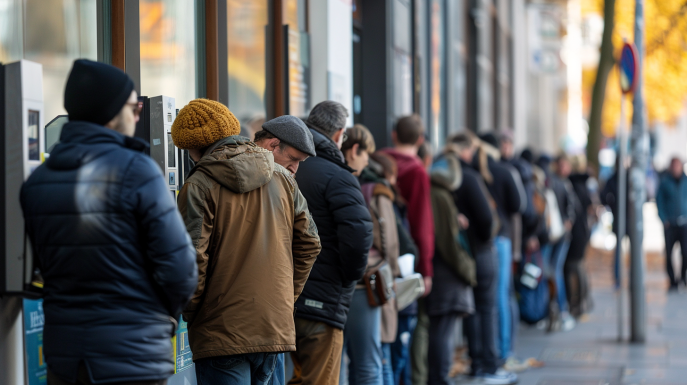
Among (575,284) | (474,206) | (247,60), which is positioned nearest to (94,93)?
(247,60)

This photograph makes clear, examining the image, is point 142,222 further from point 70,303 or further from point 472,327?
point 472,327

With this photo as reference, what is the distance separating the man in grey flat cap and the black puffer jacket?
273mm

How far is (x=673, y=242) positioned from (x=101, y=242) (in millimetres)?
12181

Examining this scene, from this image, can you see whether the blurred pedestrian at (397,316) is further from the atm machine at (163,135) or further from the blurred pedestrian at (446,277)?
the atm machine at (163,135)

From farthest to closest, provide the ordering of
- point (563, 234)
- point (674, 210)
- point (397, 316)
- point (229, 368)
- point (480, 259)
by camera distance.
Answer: point (674, 210) → point (563, 234) → point (480, 259) → point (397, 316) → point (229, 368)

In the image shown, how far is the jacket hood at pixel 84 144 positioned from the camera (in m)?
2.77

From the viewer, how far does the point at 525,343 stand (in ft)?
30.3

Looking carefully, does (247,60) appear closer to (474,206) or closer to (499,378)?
(474,206)

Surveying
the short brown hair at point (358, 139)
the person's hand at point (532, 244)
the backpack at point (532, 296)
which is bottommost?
the backpack at point (532, 296)

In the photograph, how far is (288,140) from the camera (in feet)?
13.2

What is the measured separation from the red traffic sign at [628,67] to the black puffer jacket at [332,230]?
17.0 feet

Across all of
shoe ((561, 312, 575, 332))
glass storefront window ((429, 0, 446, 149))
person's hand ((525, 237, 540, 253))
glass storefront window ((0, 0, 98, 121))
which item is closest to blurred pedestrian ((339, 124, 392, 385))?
glass storefront window ((0, 0, 98, 121))

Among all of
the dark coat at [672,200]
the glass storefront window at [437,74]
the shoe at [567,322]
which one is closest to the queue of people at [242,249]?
the shoe at [567,322]

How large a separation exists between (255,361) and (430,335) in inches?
123
